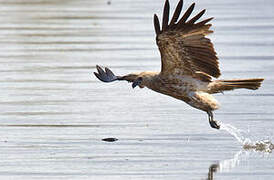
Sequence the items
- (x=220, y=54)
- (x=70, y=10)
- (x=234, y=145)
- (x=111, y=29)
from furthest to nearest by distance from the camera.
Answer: (x=70, y=10) < (x=111, y=29) < (x=220, y=54) < (x=234, y=145)

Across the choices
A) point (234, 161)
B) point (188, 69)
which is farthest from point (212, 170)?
point (188, 69)

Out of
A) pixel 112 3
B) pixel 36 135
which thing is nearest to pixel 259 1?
pixel 112 3

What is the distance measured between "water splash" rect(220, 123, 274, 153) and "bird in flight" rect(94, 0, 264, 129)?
267 mm

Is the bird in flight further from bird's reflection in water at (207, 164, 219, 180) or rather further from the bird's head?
bird's reflection in water at (207, 164, 219, 180)

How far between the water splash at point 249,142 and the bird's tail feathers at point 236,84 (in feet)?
1.34

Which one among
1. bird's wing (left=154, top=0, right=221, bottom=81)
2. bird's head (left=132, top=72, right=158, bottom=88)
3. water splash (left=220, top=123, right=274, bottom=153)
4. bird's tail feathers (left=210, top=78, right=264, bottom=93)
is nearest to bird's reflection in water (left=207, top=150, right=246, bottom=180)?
water splash (left=220, top=123, right=274, bottom=153)

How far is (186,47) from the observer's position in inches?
404

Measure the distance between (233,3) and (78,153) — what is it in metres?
15.6

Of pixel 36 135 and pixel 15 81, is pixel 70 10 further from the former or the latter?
pixel 36 135

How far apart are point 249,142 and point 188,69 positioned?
41.9 inches

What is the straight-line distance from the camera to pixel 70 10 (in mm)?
24484

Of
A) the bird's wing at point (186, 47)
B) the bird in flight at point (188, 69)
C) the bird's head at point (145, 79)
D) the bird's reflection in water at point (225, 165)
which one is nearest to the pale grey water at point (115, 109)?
the bird's reflection in water at point (225, 165)

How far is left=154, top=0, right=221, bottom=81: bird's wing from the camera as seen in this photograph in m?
10.1

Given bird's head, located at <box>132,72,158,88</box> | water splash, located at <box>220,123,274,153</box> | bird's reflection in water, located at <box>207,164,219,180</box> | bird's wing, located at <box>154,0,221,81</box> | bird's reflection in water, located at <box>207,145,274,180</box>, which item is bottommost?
bird's reflection in water, located at <box>207,164,219,180</box>
